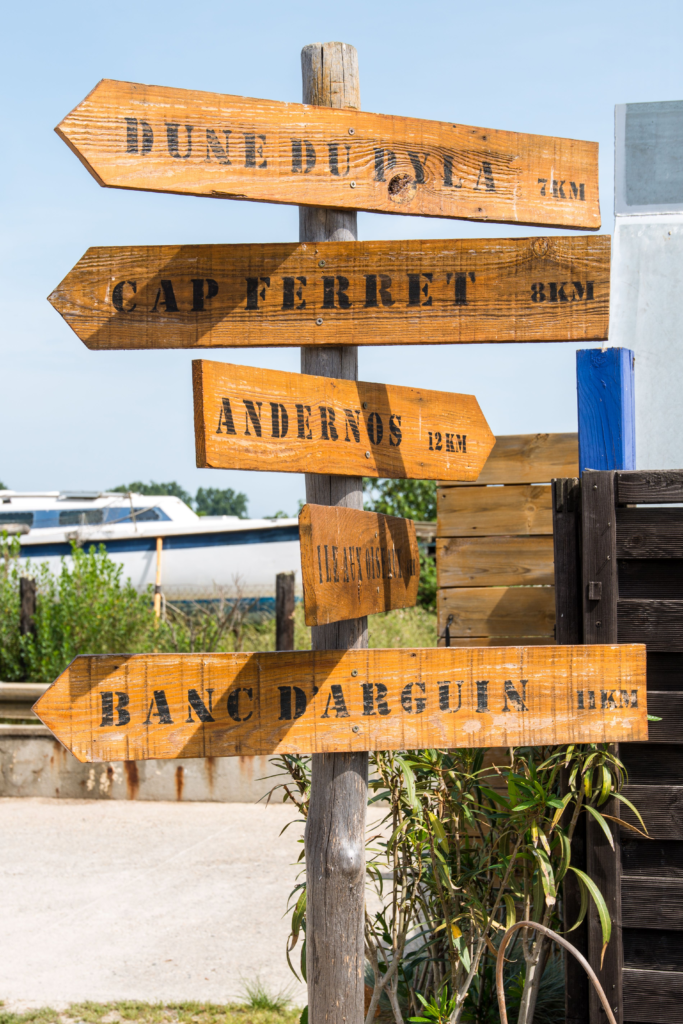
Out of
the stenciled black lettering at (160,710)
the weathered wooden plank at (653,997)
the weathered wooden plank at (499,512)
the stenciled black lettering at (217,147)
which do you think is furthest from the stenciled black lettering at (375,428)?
the weathered wooden plank at (653,997)

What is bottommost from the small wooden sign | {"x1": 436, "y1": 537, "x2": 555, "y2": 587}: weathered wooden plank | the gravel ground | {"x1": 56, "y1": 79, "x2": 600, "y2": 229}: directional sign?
the gravel ground

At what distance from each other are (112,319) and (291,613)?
737 centimetres

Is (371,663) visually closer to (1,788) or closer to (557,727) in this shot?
(557,727)

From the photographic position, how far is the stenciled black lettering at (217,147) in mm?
2412

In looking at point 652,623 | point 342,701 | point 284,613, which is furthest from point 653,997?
point 284,613

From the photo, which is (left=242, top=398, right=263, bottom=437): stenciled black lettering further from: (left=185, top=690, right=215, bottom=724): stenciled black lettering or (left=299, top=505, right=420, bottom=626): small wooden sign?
(left=185, top=690, right=215, bottom=724): stenciled black lettering

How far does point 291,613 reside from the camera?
31.7 ft

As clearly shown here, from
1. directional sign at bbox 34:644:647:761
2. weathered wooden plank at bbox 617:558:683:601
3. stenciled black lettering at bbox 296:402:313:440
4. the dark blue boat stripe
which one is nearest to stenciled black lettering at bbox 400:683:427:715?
directional sign at bbox 34:644:647:761

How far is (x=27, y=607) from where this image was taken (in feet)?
32.3

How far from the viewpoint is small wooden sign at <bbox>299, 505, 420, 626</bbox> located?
7.11 feet

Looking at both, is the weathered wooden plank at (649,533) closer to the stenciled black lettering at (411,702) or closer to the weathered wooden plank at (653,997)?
the stenciled black lettering at (411,702)

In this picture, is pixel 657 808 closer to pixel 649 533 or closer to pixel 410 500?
pixel 649 533

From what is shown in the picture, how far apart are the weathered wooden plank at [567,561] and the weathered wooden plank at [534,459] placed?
3.69 feet

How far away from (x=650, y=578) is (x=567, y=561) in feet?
0.93
